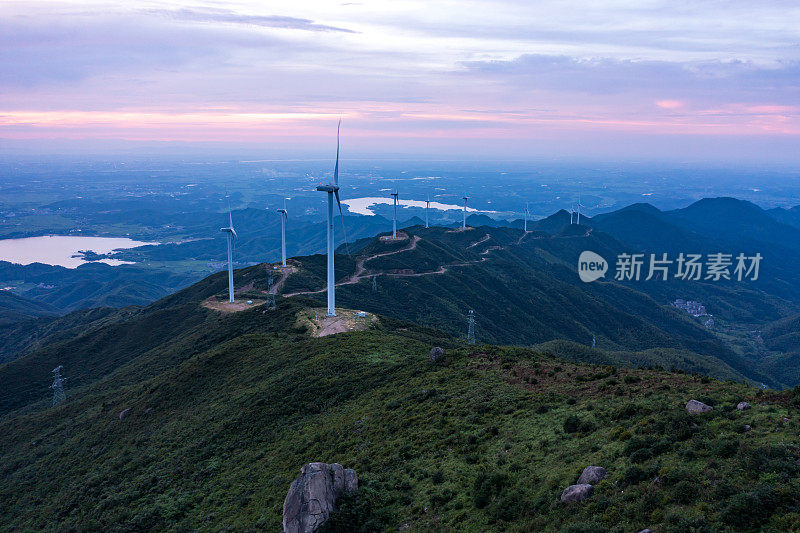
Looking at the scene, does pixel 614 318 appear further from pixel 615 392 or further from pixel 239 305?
pixel 615 392

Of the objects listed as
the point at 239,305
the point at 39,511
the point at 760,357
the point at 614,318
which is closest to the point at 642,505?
the point at 39,511

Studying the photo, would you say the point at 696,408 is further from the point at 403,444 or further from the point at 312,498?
the point at 312,498

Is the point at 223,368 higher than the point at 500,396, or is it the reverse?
the point at 500,396

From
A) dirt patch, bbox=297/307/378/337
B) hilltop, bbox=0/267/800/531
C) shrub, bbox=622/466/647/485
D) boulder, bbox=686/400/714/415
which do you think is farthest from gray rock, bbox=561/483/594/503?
dirt patch, bbox=297/307/378/337

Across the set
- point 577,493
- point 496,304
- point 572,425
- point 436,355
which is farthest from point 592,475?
point 496,304

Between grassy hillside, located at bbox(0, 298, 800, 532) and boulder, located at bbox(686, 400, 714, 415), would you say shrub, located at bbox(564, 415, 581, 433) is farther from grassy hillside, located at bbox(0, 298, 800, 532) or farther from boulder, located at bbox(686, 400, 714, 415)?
boulder, located at bbox(686, 400, 714, 415)

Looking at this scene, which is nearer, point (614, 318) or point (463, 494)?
point (463, 494)
